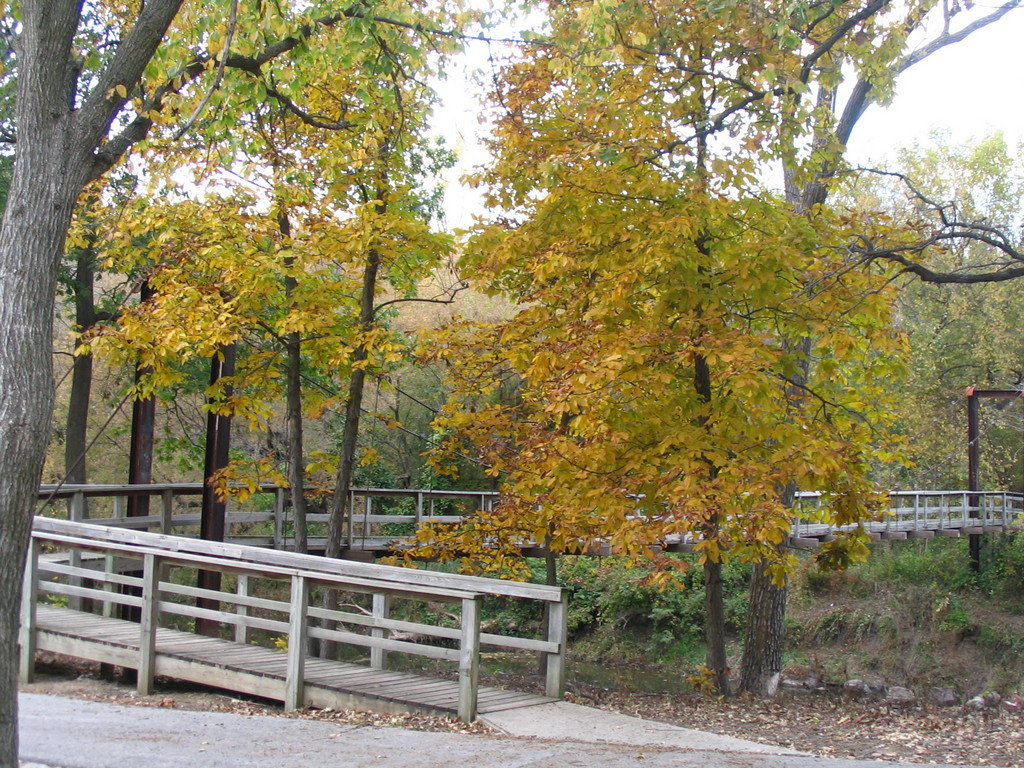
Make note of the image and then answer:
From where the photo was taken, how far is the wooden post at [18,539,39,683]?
8250 mm

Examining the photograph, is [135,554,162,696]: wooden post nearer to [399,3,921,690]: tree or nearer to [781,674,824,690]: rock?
[399,3,921,690]: tree

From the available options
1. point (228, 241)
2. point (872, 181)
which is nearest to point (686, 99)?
point (228, 241)

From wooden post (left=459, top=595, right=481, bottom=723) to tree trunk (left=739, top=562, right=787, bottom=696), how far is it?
19.9 feet

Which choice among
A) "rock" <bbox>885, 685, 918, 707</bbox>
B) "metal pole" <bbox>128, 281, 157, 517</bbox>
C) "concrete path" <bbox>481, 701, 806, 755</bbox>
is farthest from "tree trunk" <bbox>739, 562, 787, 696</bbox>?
"metal pole" <bbox>128, 281, 157, 517</bbox>

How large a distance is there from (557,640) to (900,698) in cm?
1025

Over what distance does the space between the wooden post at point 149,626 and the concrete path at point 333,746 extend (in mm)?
904

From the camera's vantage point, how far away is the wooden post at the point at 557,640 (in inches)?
272

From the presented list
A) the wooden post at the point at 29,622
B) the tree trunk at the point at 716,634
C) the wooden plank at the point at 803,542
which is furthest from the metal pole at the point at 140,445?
the wooden plank at the point at 803,542

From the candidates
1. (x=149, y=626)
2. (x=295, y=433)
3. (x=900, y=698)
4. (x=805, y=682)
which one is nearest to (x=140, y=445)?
(x=295, y=433)

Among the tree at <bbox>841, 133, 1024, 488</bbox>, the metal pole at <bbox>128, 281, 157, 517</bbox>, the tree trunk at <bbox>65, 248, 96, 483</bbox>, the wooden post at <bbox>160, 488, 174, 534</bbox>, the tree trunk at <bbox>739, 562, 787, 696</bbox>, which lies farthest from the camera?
the tree at <bbox>841, 133, 1024, 488</bbox>

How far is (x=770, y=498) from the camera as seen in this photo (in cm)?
737

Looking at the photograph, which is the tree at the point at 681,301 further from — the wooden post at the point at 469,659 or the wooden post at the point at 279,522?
the wooden post at the point at 279,522

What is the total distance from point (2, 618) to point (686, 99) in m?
7.01

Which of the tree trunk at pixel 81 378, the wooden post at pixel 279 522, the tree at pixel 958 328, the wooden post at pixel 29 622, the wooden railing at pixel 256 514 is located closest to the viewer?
the wooden post at pixel 29 622
